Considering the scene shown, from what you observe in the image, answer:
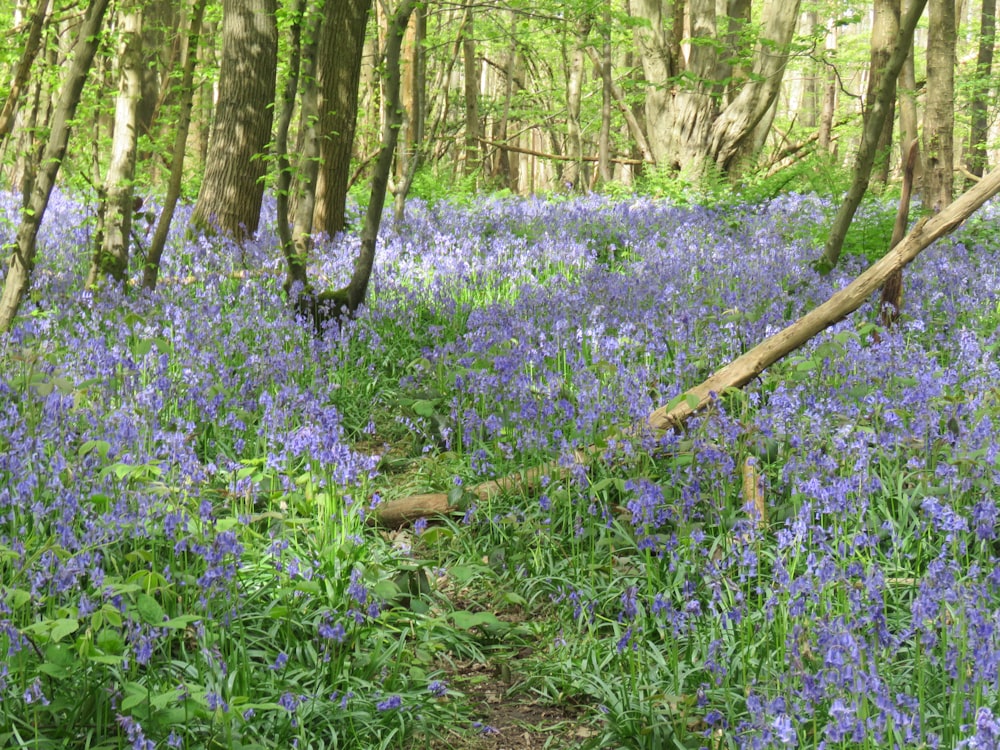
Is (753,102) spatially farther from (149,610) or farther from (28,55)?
(149,610)

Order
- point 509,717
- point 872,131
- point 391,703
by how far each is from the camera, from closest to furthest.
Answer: point 391,703
point 509,717
point 872,131

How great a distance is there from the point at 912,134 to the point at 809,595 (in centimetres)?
710

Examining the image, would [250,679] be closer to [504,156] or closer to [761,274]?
[761,274]

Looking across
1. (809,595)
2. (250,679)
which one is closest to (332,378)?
(250,679)

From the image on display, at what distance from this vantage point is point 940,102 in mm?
8688

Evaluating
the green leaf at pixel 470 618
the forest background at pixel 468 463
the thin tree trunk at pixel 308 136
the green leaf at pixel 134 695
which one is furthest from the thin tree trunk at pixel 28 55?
the green leaf at pixel 134 695

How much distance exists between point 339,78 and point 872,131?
4.83m

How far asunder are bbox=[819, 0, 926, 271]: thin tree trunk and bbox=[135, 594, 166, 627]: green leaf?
593 centimetres

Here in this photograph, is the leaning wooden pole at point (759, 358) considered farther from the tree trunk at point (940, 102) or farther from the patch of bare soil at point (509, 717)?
the tree trunk at point (940, 102)

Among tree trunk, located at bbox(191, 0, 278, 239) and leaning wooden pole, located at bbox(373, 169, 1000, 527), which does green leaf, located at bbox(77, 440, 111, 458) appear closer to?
leaning wooden pole, located at bbox(373, 169, 1000, 527)

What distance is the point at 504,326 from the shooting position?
586 centimetres

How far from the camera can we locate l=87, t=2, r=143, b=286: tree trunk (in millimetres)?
6469

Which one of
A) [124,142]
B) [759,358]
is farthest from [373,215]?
[759,358]

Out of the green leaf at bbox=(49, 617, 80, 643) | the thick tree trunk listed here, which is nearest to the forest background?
the green leaf at bbox=(49, 617, 80, 643)
